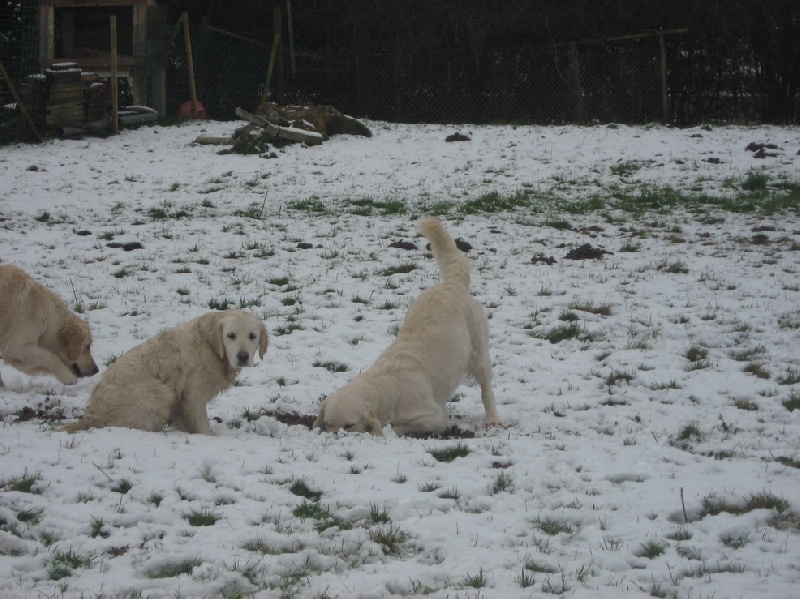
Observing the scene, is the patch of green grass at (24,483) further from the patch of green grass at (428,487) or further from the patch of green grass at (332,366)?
the patch of green grass at (332,366)

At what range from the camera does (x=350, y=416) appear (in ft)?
17.0

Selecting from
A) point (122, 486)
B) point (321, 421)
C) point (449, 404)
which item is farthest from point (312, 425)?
point (122, 486)

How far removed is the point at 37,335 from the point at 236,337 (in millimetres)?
1971

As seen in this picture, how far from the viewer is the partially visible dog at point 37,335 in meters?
6.15

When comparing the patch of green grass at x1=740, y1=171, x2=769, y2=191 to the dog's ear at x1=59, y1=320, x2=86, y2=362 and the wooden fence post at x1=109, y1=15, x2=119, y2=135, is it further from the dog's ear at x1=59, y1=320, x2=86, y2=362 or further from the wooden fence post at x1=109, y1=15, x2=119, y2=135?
the wooden fence post at x1=109, y1=15, x2=119, y2=135

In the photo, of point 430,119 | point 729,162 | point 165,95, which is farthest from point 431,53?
point 729,162

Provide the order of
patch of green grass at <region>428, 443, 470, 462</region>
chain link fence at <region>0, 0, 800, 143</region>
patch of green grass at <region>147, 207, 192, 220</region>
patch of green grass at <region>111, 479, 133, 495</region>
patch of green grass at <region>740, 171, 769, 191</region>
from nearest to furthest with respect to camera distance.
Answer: patch of green grass at <region>111, 479, 133, 495</region> → patch of green grass at <region>428, 443, 470, 462</region> → patch of green grass at <region>147, 207, 192, 220</region> → patch of green grass at <region>740, 171, 769, 191</region> → chain link fence at <region>0, 0, 800, 143</region>

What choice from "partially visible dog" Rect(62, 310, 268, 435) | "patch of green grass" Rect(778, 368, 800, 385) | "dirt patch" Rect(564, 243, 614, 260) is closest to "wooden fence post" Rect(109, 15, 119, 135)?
"dirt patch" Rect(564, 243, 614, 260)

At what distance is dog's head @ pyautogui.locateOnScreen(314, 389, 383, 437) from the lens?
5191 millimetres

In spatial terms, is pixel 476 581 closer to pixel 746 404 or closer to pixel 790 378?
pixel 746 404

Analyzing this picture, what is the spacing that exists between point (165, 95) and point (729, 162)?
13683mm

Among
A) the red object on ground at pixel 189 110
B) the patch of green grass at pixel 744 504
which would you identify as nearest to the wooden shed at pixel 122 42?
the red object on ground at pixel 189 110

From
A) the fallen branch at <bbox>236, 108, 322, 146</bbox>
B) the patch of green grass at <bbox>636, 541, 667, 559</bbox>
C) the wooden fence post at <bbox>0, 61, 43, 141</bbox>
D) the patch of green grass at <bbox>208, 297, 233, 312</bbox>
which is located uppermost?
the wooden fence post at <bbox>0, 61, 43, 141</bbox>

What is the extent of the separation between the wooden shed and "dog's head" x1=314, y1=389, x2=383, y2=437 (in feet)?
56.4
